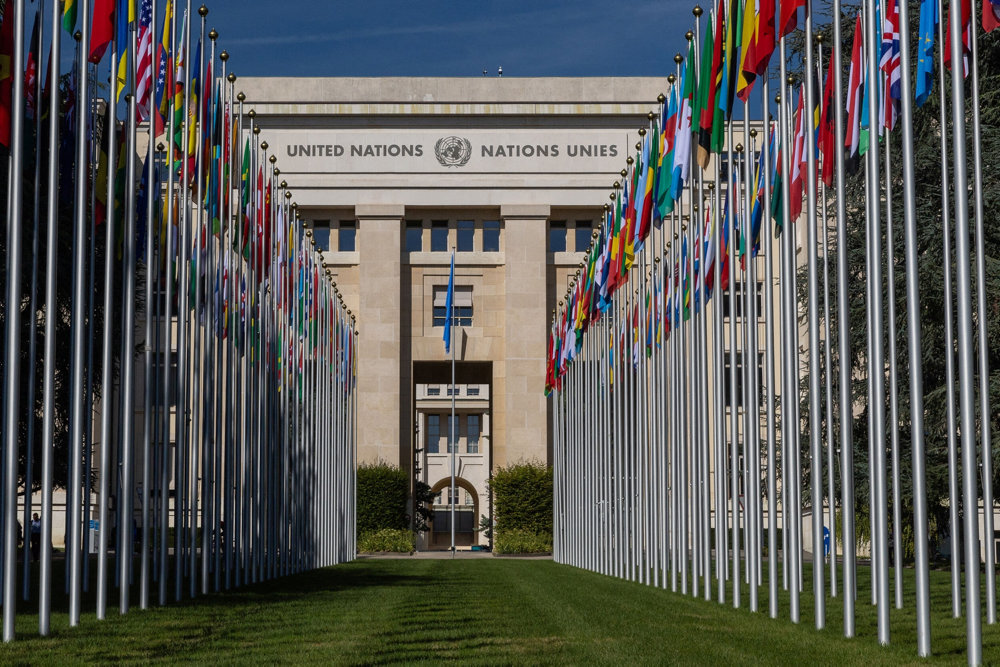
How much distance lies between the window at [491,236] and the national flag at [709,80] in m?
45.2

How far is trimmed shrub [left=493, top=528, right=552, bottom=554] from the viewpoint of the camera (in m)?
55.8

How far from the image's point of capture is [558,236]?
64.7 meters

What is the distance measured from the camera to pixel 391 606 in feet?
61.2

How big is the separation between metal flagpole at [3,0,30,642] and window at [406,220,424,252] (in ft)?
166

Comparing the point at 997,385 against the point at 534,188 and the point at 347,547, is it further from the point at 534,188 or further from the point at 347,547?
the point at 534,188

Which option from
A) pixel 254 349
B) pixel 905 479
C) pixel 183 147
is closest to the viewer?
pixel 183 147

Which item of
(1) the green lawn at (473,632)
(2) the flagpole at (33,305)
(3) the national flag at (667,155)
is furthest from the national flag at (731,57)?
(2) the flagpole at (33,305)

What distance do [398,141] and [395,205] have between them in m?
3.04

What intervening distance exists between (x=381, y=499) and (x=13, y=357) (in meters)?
45.4

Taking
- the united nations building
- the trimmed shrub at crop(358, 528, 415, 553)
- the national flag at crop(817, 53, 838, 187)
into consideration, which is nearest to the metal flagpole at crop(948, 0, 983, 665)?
the national flag at crop(817, 53, 838, 187)

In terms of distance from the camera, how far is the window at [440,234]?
64.6 metres

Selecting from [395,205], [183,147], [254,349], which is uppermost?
[395,205]

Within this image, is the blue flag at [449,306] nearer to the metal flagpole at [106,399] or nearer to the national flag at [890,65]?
the metal flagpole at [106,399]

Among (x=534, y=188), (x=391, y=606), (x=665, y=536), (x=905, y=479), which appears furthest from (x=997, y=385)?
(x=534, y=188)
